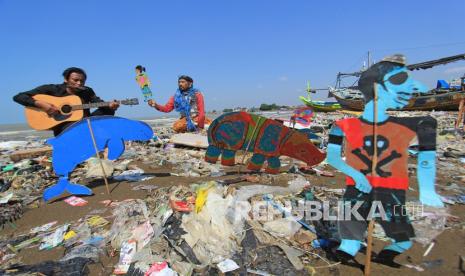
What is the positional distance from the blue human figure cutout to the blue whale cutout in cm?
306

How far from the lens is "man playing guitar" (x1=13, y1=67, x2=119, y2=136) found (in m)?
4.26

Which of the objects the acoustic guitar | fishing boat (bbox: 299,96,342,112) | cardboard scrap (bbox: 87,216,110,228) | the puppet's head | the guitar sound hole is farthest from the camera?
fishing boat (bbox: 299,96,342,112)

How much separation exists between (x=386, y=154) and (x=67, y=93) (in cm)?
442

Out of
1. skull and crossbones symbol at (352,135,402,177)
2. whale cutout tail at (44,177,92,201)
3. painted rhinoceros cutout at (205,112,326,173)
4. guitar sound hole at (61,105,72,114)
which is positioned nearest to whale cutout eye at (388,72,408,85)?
Answer: skull and crossbones symbol at (352,135,402,177)

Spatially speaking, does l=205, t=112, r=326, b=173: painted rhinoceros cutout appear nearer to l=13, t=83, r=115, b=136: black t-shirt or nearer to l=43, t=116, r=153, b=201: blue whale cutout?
l=43, t=116, r=153, b=201: blue whale cutout

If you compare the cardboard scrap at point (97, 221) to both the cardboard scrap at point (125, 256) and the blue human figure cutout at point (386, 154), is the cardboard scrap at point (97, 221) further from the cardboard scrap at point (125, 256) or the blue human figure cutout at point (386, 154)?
the blue human figure cutout at point (386, 154)

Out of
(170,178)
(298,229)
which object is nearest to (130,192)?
(170,178)

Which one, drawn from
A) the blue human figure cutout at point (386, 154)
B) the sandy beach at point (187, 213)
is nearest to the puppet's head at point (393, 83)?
the blue human figure cutout at point (386, 154)

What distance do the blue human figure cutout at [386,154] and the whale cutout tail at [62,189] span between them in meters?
3.62

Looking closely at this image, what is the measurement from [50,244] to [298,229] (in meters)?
2.61

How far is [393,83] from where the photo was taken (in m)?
2.28

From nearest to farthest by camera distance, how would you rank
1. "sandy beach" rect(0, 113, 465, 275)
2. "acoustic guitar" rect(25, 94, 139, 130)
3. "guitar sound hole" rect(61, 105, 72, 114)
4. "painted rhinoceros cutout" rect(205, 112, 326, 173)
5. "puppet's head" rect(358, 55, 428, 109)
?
1. "puppet's head" rect(358, 55, 428, 109)
2. "sandy beach" rect(0, 113, 465, 275)
3. "painted rhinoceros cutout" rect(205, 112, 326, 173)
4. "acoustic guitar" rect(25, 94, 139, 130)
5. "guitar sound hole" rect(61, 105, 72, 114)

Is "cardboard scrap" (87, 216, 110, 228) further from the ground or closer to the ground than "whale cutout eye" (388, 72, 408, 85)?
closer to the ground

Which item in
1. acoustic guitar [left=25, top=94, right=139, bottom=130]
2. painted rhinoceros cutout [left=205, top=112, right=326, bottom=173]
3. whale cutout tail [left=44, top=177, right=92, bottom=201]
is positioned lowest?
whale cutout tail [left=44, top=177, right=92, bottom=201]
